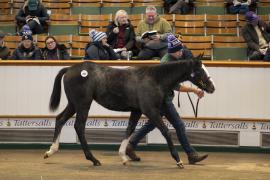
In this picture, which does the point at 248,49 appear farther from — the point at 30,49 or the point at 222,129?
the point at 30,49

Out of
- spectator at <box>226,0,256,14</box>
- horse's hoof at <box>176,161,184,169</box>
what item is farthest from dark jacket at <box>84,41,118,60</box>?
spectator at <box>226,0,256,14</box>

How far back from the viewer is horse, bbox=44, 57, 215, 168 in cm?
1192

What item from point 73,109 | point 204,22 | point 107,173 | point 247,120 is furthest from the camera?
point 204,22

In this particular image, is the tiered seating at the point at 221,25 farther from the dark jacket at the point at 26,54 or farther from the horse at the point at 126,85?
the horse at the point at 126,85

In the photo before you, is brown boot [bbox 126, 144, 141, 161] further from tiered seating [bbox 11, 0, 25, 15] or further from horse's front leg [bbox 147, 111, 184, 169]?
tiered seating [bbox 11, 0, 25, 15]

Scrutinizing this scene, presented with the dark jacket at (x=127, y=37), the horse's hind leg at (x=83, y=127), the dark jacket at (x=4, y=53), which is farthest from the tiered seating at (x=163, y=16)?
the horse's hind leg at (x=83, y=127)

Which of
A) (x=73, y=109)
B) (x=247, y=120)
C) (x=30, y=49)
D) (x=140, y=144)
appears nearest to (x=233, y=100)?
(x=247, y=120)

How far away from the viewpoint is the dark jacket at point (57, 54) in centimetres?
1473

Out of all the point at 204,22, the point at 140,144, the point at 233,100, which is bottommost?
the point at 140,144

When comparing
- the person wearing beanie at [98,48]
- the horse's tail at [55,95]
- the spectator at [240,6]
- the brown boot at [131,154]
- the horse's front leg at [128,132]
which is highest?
the spectator at [240,6]

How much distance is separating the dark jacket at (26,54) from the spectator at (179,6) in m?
4.40

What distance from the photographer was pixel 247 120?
13648mm

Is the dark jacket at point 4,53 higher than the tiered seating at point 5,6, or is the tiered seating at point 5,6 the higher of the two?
the tiered seating at point 5,6

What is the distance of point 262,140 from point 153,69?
286 cm
